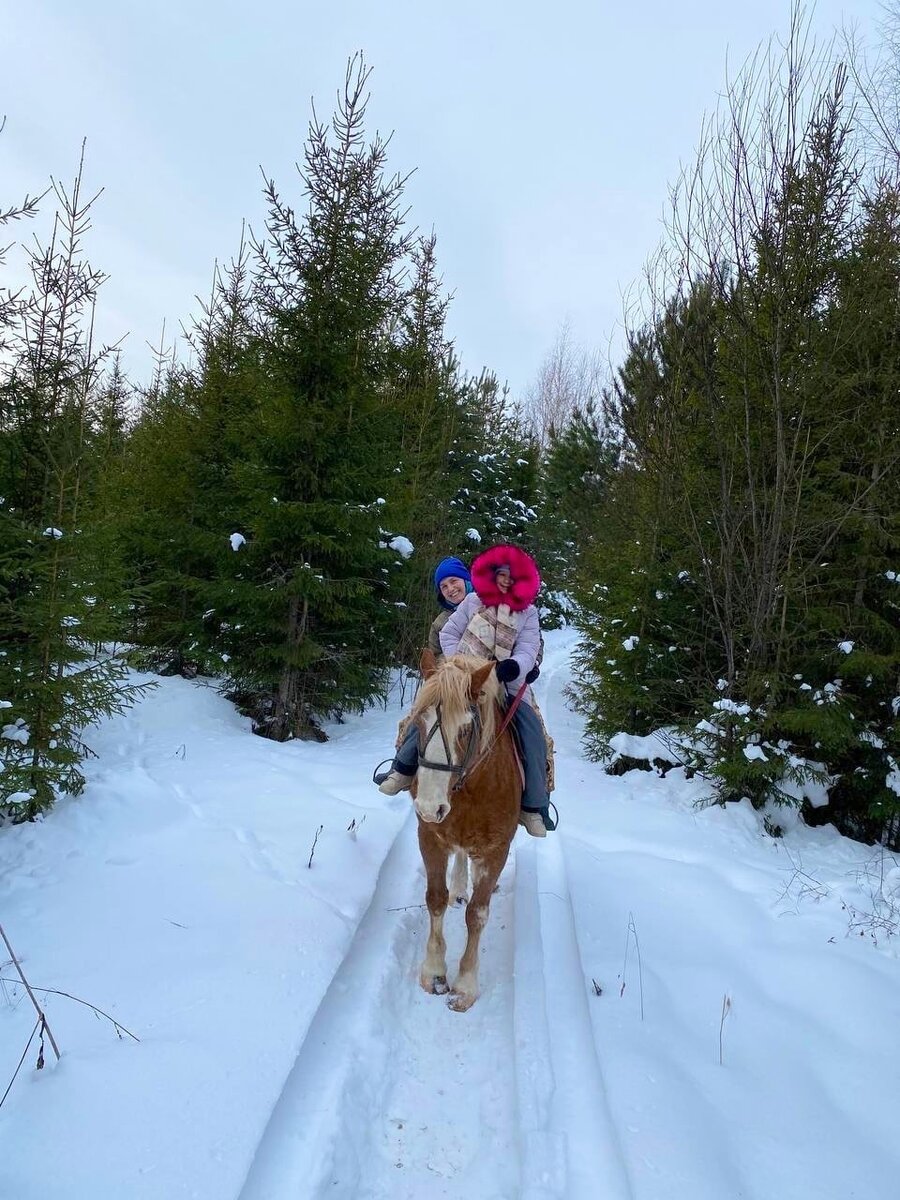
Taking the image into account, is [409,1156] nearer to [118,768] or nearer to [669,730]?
[118,768]

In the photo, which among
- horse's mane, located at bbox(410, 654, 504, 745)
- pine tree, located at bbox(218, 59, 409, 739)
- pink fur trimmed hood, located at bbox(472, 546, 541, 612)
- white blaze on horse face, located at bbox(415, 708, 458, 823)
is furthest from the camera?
pine tree, located at bbox(218, 59, 409, 739)

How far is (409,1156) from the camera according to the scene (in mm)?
2629

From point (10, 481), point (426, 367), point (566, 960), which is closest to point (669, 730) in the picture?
point (566, 960)

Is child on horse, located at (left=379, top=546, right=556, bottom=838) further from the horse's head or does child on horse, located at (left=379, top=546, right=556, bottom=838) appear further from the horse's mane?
the horse's head

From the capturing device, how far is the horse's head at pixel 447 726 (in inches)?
128

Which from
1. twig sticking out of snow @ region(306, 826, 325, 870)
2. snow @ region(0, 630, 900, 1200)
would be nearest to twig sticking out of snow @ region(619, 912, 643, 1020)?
snow @ region(0, 630, 900, 1200)

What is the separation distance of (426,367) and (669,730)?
32.5 feet

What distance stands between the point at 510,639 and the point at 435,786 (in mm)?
1644

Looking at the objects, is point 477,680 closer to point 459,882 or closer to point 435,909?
point 435,909

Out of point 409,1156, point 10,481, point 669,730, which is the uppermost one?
point 10,481

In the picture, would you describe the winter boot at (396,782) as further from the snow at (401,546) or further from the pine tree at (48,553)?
the snow at (401,546)

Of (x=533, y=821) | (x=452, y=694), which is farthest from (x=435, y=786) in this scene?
(x=533, y=821)

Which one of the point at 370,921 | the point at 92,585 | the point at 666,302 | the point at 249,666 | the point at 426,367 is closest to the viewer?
the point at 370,921

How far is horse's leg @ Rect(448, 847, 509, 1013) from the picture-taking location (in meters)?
3.65
